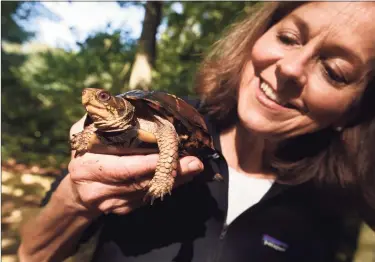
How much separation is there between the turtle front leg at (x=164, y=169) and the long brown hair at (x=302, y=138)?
582 mm

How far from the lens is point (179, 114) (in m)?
1.32

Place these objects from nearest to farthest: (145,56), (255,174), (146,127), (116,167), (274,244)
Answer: (116,167) → (146,127) → (274,244) → (255,174) → (145,56)

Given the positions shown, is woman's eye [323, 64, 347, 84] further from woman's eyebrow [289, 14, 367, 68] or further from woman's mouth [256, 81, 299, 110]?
woman's mouth [256, 81, 299, 110]

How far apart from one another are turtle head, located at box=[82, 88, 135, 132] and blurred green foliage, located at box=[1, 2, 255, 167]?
92.5 inches

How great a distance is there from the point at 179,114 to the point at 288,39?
0.59m

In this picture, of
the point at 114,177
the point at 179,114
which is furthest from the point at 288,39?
the point at 114,177

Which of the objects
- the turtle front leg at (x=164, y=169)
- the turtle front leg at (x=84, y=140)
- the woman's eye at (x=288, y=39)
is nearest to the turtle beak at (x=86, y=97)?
the turtle front leg at (x=84, y=140)

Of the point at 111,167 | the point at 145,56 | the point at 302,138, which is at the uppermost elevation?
the point at 111,167

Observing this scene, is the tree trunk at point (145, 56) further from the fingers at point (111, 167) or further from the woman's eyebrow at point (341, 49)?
the fingers at point (111, 167)

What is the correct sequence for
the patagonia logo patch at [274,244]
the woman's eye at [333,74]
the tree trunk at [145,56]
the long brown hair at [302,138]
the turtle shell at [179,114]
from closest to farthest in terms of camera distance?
the turtle shell at [179,114] → the woman's eye at [333,74] → the patagonia logo patch at [274,244] → the long brown hair at [302,138] → the tree trunk at [145,56]

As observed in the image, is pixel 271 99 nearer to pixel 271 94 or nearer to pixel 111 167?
pixel 271 94

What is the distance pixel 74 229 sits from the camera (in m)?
1.37

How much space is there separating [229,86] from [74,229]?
103cm

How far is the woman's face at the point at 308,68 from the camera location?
4.47 ft
